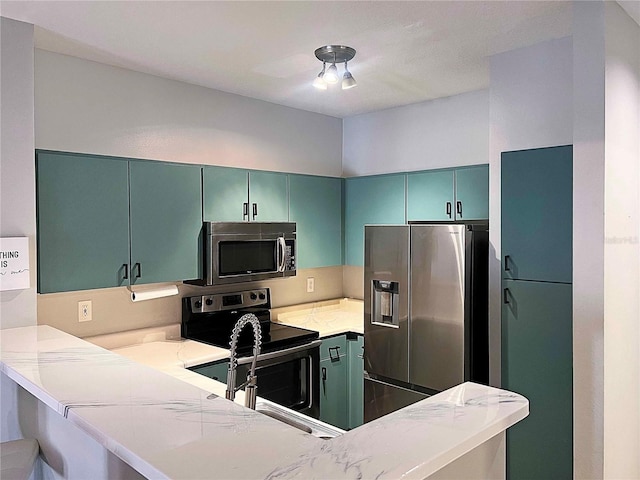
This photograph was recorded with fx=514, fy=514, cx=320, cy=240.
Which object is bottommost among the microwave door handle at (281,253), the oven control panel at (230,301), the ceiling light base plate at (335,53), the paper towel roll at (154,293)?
the oven control panel at (230,301)

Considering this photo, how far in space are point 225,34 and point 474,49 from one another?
48.3 inches

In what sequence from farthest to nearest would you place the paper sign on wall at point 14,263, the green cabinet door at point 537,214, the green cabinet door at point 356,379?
the green cabinet door at point 356,379, the green cabinet door at point 537,214, the paper sign on wall at point 14,263

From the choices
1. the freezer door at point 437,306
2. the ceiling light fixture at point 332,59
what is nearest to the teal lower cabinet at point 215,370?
the freezer door at point 437,306

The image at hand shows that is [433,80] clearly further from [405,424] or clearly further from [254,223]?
[405,424]

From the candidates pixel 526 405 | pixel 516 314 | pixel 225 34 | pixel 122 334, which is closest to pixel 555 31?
pixel 516 314

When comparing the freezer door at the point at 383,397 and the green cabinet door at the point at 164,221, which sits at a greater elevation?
the green cabinet door at the point at 164,221

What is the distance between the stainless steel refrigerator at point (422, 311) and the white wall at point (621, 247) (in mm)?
739

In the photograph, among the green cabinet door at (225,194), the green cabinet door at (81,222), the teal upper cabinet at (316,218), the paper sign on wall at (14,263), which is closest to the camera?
the paper sign on wall at (14,263)

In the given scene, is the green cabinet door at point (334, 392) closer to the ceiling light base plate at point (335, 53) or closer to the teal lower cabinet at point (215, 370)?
the teal lower cabinet at point (215, 370)

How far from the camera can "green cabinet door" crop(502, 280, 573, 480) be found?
234 centimetres

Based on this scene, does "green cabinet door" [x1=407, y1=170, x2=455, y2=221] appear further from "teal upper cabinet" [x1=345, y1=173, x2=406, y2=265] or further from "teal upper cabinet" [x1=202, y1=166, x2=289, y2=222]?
"teal upper cabinet" [x1=202, y1=166, x2=289, y2=222]

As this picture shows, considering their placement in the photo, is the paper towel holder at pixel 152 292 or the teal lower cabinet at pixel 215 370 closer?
the teal lower cabinet at pixel 215 370

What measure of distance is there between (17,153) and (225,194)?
3.99 feet

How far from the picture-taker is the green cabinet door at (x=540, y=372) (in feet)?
7.68
